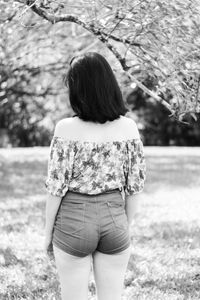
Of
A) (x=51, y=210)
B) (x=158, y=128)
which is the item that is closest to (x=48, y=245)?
(x=51, y=210)

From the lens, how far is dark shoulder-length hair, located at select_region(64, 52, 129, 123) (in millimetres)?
2674

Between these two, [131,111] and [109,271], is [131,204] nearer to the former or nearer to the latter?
[109,271]

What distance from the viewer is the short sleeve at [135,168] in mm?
2812

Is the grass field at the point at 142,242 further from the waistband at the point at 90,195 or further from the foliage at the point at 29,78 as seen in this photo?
the foliage at the point at 29,78

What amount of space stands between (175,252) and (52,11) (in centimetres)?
247

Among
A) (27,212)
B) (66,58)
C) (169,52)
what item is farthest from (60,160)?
(66,58)

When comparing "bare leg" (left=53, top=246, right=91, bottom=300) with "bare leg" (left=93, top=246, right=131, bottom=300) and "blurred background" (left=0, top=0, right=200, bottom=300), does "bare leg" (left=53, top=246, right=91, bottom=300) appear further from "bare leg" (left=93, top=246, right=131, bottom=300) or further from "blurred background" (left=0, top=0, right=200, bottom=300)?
"blurred background" (left=0, top=0, right=200, bottom=300)

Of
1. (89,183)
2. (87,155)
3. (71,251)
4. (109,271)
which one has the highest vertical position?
(87,155)

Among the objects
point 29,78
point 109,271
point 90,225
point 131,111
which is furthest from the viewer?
point 29,78

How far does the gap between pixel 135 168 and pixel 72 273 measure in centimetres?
59

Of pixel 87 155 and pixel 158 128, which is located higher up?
pixel 87 155

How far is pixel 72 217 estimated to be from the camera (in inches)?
105

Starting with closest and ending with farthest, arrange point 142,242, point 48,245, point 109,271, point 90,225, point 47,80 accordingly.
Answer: point 90,225 → point 109,271 → point 48,245 → point 142,242 → point 47,80

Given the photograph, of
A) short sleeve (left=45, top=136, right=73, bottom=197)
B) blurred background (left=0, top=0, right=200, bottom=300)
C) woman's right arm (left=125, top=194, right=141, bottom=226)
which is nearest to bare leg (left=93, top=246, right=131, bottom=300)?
woman's right arm (left=125, top=194, right=141, bottom=226)
